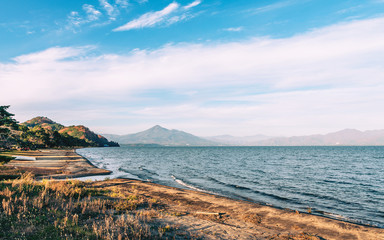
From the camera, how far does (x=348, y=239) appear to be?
42.9ft

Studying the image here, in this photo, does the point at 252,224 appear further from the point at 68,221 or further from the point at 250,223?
the point at 68,221

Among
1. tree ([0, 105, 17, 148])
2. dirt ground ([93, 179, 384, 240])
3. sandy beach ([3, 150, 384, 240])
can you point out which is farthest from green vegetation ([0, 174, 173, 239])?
tree ([0, 105, 17, 148])

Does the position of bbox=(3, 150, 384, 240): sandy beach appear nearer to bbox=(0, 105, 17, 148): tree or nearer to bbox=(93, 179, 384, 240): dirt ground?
bbox=(93, 179, 384, 240): dirt ground

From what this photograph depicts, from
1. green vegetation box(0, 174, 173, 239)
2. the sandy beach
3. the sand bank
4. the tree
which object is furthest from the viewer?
the sand bank

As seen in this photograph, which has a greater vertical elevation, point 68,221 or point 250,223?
point 68,221

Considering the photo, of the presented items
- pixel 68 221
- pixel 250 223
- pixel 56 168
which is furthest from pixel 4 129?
pixel 250 223

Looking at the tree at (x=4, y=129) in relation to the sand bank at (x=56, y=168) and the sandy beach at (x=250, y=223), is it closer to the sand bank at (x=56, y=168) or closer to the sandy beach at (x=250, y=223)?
the sand bank at (x=56, y=168)

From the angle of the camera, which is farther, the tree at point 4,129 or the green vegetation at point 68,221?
the tree at point 4,129

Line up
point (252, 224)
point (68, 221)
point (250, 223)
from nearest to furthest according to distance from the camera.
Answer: point (68, 221)
point (252, 224)
point (250, 223)

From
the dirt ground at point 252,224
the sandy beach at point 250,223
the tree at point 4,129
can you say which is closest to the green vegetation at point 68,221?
the sandy beach at point 250,223

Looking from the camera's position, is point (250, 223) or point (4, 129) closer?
point (250, 223)

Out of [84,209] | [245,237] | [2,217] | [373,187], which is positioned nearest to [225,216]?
[245,237]

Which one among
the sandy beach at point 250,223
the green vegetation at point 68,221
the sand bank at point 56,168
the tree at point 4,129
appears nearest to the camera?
the green vegetation at point 68,221

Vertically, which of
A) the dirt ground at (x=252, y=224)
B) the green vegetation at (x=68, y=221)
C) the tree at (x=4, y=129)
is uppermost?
the tree at (x=4, y=129)
